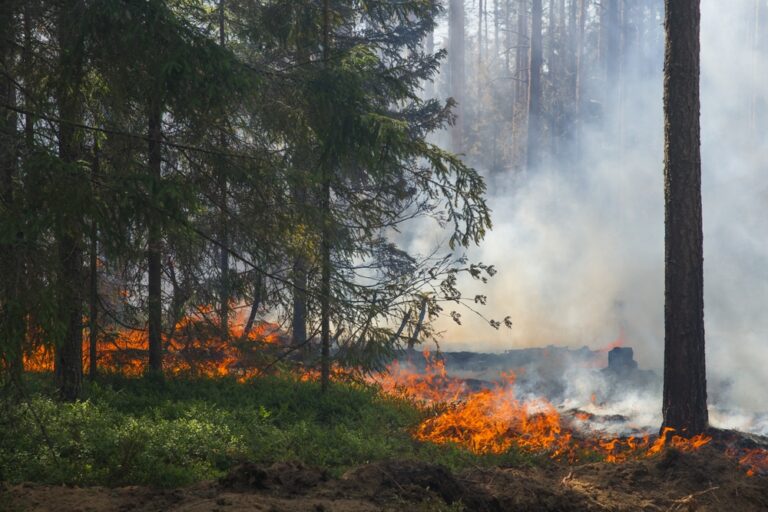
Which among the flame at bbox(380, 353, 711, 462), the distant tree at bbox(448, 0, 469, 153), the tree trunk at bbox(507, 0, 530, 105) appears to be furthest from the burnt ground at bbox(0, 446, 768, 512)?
the tree trunk at bbox(507, 0, 530, 105)

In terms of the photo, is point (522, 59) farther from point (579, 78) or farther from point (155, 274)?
point (155, 274)

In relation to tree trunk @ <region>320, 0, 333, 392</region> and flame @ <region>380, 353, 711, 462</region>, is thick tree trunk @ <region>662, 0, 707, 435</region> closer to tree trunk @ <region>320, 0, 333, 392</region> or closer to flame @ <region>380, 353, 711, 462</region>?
flame @ <region>380, 353, 711, 462</region>

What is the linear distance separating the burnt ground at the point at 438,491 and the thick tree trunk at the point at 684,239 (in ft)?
6.36

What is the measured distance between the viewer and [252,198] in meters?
10.1

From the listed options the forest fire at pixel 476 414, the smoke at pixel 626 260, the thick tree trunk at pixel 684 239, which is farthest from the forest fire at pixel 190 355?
the smoke at pixel 626 260

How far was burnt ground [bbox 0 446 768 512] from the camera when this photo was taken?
18.1ft

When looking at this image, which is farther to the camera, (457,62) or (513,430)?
(457,62)

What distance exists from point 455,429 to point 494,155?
119ft

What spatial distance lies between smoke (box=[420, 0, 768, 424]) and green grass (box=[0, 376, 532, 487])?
5.19 m

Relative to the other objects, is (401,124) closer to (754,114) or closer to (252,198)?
(252,198)

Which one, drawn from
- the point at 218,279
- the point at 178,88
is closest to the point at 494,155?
the point at 218,279

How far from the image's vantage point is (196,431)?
7.66 m

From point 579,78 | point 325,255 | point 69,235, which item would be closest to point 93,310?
point 69,235

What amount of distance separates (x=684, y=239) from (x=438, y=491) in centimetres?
540
